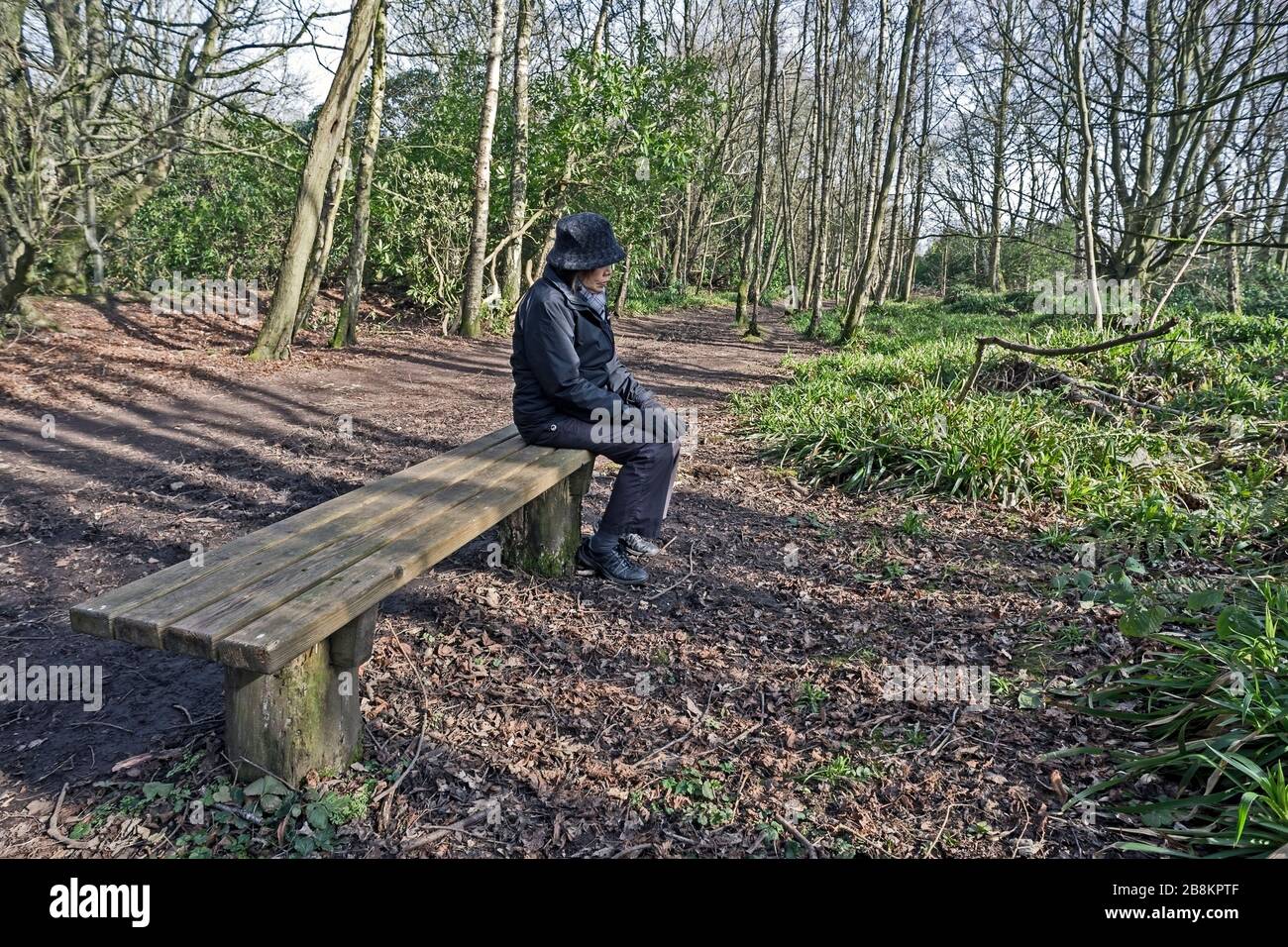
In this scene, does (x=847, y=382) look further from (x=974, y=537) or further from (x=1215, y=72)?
(x=1215, y=72)

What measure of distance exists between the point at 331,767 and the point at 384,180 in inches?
506

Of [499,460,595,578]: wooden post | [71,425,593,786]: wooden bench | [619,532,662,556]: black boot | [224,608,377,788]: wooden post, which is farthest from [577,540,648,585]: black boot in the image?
[224,608,377,788]: wooden post

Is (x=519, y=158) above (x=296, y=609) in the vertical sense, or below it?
above

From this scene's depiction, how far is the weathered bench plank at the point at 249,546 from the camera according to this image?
1.90m

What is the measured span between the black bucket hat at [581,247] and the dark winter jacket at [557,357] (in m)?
0.09

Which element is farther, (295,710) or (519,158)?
(519,158)

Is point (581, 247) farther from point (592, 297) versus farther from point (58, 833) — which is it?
point (58, 833)

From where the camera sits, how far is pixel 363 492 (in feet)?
10.2

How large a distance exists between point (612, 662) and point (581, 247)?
1812 mm

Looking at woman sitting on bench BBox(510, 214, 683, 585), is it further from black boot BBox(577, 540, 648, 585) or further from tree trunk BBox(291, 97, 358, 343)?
tree trunk BBox(291, 97, 358, 343)

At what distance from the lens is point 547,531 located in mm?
3775

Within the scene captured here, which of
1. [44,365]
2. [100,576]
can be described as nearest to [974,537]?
[100,576]

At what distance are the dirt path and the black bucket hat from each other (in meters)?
1.50

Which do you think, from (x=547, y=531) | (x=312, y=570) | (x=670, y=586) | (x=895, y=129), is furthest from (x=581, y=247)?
(x=895, y=129)
